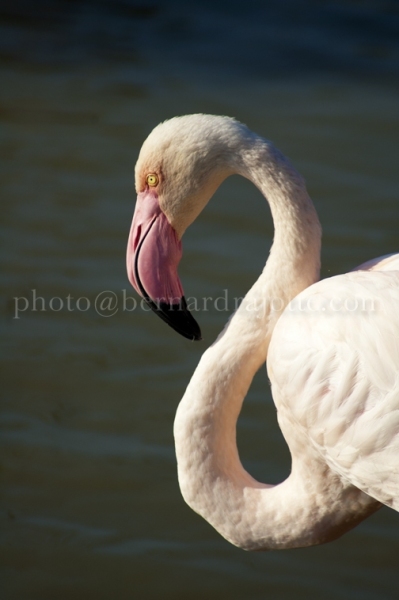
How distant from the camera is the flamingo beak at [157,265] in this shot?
2580mm

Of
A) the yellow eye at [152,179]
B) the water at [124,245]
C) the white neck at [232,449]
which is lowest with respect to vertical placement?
the water at [124,245]

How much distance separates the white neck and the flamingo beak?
15cm

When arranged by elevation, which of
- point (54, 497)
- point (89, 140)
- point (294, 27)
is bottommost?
point (54, 497)

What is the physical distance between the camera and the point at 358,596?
136 inches

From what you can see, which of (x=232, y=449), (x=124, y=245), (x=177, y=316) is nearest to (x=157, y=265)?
(x=177, y=316)

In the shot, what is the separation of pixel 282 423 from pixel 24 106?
495 cm

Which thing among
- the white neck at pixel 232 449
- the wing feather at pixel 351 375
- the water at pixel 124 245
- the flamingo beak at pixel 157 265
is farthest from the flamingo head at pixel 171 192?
the water at pixel 124 245

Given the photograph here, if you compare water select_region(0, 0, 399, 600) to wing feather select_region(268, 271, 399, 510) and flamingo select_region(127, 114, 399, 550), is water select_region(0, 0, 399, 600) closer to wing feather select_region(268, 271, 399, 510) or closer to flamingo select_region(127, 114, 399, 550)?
Result: flamingo select_region(127, 114, 399, 550)

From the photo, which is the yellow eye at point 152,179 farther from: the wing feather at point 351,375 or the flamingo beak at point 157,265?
the wing feather at point 351,375

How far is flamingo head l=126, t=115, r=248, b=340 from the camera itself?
2.47 meters

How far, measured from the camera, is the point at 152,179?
2.55m

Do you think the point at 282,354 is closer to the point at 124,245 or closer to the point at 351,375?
the point at 351,375

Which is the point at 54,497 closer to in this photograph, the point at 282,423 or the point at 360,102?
the point at 282,423

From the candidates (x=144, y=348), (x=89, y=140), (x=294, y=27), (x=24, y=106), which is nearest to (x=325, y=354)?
(x=144, y=348)
